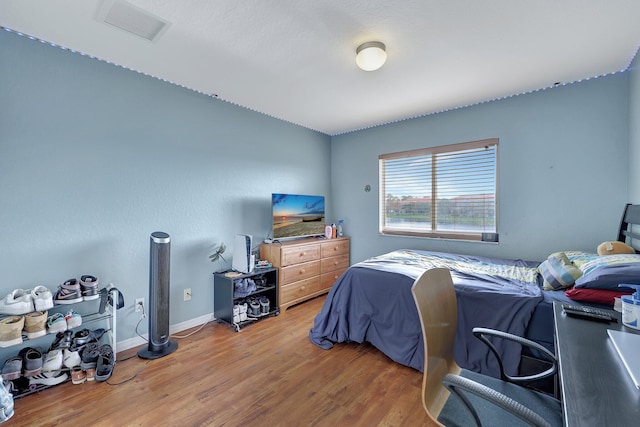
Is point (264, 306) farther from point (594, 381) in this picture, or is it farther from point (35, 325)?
point (594, 381)

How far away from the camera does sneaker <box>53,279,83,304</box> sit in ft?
6.24

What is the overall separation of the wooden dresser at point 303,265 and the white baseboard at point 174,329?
827mm

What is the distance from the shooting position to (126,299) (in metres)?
2.39

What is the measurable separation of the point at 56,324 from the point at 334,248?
116 inches

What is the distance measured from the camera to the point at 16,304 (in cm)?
172

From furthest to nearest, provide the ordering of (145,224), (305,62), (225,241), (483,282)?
(225,241), (145,224), (305,62), (483,282)

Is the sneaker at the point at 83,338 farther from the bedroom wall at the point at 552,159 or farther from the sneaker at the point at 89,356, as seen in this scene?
the bedroom wall at the point at 552,159

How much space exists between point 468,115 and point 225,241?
329 centimetres

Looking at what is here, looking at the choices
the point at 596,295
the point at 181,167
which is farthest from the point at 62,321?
the point at 596,295

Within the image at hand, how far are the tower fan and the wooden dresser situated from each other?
121 cm

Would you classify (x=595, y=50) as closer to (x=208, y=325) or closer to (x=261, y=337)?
(x=261, y=337)

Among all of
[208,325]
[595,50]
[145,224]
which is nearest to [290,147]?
[145,224]

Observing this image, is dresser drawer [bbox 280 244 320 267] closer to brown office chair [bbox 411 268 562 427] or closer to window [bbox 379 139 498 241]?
window [bbox 379 139 498 241]

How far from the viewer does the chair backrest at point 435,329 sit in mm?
999
